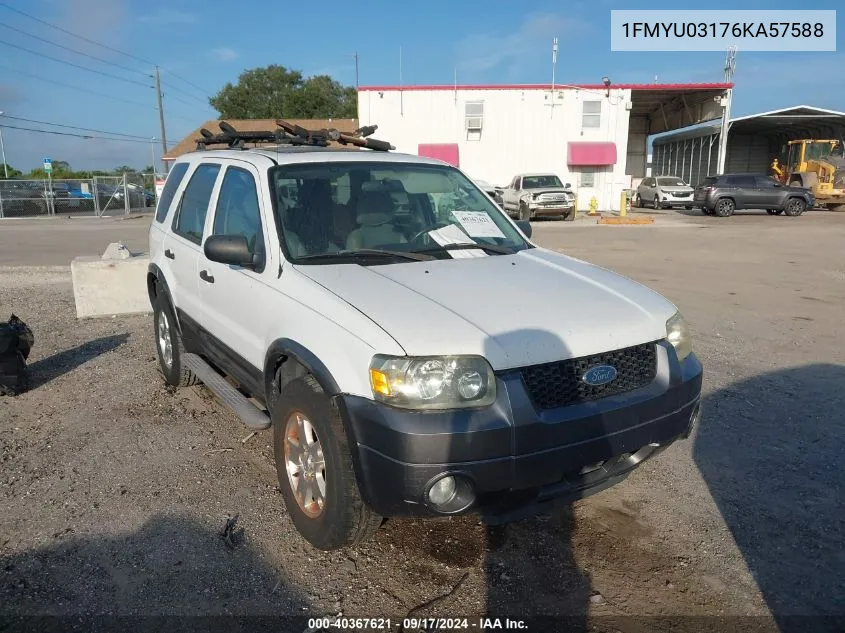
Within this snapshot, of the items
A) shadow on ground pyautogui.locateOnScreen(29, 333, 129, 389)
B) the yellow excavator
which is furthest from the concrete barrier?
the yellow excavator

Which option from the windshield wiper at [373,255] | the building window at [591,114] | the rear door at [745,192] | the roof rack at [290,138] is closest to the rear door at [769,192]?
the rear door at [745,192]

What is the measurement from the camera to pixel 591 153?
3244 cm

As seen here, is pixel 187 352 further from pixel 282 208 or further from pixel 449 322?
pixel 449 322

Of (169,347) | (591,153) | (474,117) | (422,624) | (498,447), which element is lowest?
(422,624)

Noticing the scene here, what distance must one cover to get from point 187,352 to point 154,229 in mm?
1316

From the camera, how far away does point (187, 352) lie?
484cm

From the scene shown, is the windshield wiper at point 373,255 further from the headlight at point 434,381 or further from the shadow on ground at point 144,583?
the shadow on ground at point 144,583

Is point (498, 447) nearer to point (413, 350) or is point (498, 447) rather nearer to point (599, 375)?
point (413, 350)

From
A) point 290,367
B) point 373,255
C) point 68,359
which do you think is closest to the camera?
point 290,367

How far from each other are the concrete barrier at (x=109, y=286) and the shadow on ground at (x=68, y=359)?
0.86m

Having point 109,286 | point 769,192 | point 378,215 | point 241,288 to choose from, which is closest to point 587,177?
point 769,192

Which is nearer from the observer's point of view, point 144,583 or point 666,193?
point 144,583

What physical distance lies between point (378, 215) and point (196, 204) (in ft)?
5.30

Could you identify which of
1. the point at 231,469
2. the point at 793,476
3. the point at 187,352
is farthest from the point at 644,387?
the point at 187,352
